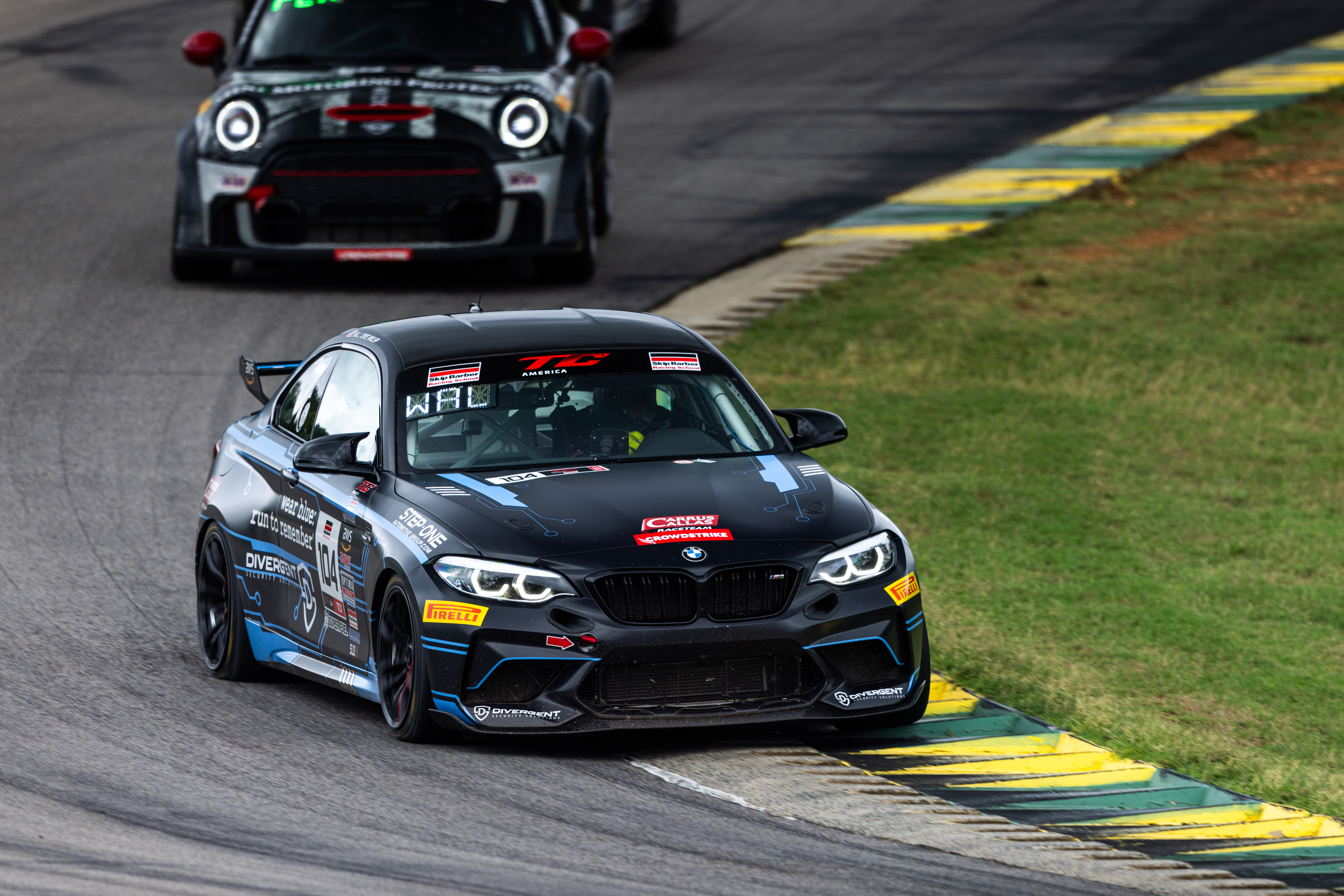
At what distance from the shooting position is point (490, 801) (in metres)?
6.84

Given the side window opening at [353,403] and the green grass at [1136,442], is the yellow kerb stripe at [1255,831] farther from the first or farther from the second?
the side window opening at [353,403]

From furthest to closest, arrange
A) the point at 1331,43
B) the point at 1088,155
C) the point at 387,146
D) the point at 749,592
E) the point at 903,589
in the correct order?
the point at 1331,43 < the point at 1088,155 < the point at 387,146 < the point at 903,589 < the point at 749,592

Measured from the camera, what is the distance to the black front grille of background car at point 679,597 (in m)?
7.24

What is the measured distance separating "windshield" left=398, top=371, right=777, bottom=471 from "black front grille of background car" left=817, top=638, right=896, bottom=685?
1049 mm

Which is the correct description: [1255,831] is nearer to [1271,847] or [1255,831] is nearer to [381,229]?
[1271,847]

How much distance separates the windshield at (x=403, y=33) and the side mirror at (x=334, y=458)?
313 inches

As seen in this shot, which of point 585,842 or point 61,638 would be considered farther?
point 61,638

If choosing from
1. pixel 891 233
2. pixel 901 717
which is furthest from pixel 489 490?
pixel 891 233

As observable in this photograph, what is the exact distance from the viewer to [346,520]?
8039 millimetres

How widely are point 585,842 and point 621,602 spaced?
1.06 meters

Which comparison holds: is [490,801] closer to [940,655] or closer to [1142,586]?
[940,655]

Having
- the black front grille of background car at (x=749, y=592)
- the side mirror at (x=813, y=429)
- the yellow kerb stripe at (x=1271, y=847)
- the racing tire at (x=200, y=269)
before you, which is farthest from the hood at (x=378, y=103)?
the yellow kerb stripe at (x=1271, y=847)

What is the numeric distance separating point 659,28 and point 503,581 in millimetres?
20814

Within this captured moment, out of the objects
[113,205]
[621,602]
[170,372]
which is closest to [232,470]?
[621,602]
